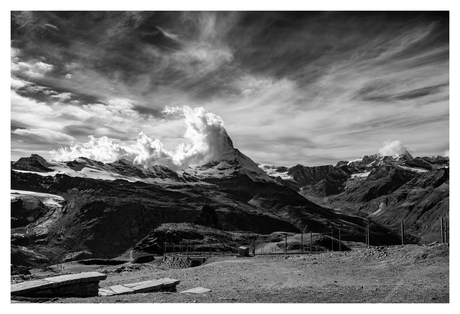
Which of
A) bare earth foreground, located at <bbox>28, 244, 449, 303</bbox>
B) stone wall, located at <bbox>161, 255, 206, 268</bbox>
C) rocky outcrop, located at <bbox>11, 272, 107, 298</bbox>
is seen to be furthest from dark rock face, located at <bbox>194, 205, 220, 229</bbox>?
rocky outcrop, located at <bbox>11, 272, 107, 298</bbox>

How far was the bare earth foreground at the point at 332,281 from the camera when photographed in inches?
566

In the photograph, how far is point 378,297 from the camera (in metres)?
14.1

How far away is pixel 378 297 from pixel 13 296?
11923 mm

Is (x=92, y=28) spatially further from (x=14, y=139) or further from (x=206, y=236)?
(x=206, y=236)

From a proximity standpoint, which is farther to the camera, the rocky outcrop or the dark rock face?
the dark rock face

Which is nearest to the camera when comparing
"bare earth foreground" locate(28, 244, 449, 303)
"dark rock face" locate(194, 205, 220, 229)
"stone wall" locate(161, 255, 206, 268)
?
"bare earth foreground" locate(28, 244, 449, 303)

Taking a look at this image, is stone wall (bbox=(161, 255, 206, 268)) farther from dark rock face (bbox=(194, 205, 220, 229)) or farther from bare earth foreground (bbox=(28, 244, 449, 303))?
dark rock face (bbox=(194, 205, 220, 229))

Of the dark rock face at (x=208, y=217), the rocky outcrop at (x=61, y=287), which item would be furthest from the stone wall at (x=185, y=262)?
the dark rock face at (x=208, y=217)

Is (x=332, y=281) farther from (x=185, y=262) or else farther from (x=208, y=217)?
(x=208, y=217)

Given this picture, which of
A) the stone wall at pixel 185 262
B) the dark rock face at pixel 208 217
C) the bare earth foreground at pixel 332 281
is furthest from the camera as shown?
the dark rock face at pixel 208 217

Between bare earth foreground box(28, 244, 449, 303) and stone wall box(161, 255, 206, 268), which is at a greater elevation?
bare earth foreground box(28, 244, 449, 303)

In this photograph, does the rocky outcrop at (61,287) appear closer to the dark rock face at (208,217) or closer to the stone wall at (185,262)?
the stone wall at (185,262)

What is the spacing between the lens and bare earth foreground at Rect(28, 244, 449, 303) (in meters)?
14.4

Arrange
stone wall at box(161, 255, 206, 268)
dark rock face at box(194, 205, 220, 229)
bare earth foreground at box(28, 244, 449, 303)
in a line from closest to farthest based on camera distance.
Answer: bare earth foreground at box(28, 244, 449, 303), stone wall at box(161, 255, 206, 268), dark rock face at box(194, 205, 220, 229)
